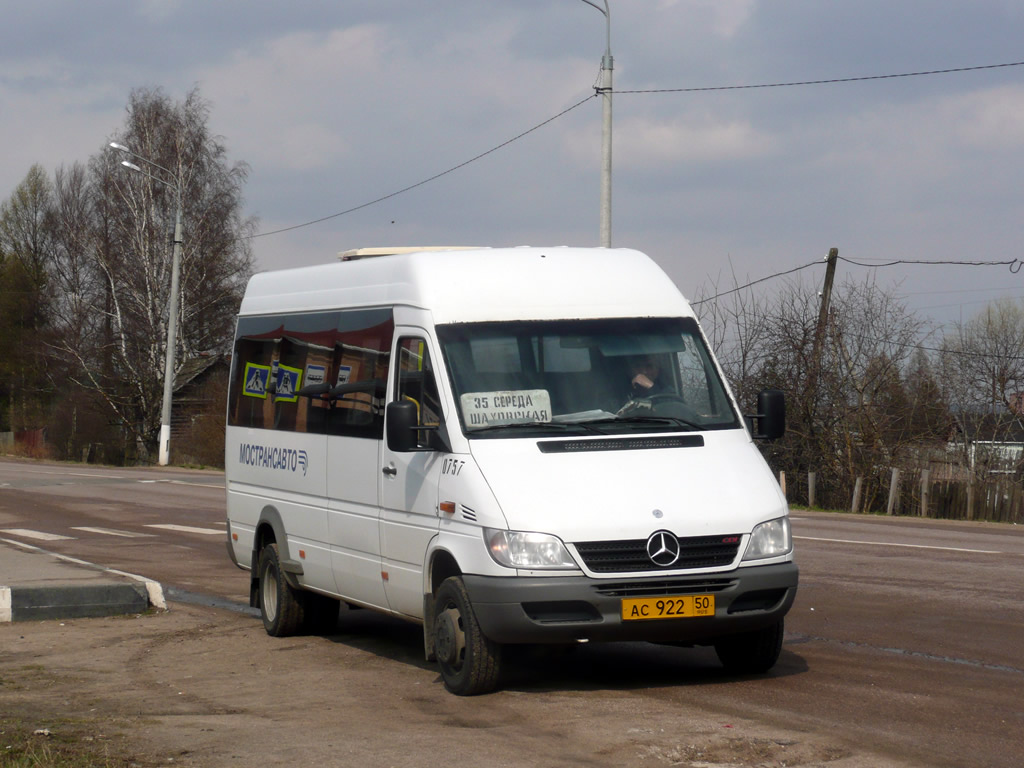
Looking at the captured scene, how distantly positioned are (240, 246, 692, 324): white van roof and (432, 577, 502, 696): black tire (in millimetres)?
1657

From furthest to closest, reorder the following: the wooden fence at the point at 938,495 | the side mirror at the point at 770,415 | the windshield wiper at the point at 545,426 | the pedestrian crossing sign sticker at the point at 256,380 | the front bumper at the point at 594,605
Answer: the wooden fence at the point at 938,495, the pedestrian crossing sign sticker at the point at 256,380, the side mirror at the point at 770,415, the windshield wiper at the point at 545,426, the front bumper at the point at 594,605

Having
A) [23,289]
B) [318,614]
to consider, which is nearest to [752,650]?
[318,614]

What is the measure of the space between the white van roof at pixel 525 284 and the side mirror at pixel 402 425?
0.68m

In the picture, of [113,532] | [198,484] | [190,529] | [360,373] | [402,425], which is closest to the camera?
[402,425]

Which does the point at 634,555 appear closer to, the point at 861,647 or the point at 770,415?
the point at 770,415

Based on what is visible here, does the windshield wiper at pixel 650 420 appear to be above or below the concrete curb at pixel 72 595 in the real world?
above

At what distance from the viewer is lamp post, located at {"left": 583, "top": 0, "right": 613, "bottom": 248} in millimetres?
23891

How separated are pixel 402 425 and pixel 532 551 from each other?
1.12m

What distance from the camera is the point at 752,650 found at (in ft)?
26.0

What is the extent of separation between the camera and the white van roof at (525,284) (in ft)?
27.1

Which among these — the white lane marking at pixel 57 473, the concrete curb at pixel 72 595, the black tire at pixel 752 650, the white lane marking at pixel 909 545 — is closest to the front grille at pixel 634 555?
the black tire at pixel 752 650

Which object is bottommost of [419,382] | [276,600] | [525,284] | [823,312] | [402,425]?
[276,600]

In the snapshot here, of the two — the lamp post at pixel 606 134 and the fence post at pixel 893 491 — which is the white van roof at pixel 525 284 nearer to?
the lamp post at pixel 606 134

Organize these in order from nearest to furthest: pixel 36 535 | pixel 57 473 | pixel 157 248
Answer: pixel 36 535 < pixel 57 473 < pixel 157 248
